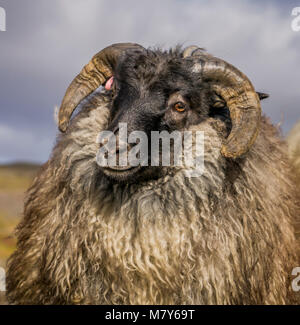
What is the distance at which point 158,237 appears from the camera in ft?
14.2

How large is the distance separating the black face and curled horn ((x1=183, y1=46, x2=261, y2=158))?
122mm

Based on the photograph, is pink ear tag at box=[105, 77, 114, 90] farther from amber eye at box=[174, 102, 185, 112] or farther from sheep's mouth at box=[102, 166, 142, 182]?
sheep's mouth at box=[102, 166, 142, 182]

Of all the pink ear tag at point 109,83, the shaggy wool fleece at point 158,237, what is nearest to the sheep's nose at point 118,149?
the shaggy wool fleece at point 158,237

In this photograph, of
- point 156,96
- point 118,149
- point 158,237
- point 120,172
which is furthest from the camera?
point 156,96

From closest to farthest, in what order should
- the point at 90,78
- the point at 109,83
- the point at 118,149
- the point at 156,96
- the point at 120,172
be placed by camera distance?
the point at 118,149 < the point at 120,172 < the point at 156,96 < the point at 109,83 < the point at 90,78

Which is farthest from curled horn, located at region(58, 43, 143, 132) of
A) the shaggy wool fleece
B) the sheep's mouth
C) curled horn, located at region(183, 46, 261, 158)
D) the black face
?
the sheep's mouth

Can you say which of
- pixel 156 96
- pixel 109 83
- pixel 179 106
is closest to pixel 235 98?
pixel 179 106

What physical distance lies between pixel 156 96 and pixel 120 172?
82 cm

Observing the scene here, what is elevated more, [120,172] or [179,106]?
[179,106]

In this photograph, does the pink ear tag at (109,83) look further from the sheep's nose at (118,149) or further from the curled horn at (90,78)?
the sheep's nose at (118,149)

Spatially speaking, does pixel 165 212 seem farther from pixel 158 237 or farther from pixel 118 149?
pixel 118 149

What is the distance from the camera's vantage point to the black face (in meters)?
4.32

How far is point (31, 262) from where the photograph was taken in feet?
15.6
